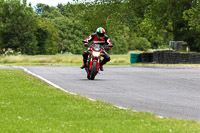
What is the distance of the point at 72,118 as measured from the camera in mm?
9383

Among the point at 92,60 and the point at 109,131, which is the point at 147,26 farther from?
the point at 109,131

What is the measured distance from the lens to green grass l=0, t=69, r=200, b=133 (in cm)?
804

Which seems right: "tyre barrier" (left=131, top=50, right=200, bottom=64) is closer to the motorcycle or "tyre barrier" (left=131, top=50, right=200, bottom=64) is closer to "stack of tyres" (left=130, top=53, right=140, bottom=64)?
"stack of tyres" (left=130, top=53, right=140, bottom=64)

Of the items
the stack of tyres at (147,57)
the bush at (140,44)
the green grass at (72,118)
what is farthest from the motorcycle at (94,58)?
the bush at (140,44)

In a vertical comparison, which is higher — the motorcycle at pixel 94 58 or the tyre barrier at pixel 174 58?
the motorcycle at pixel 94 58

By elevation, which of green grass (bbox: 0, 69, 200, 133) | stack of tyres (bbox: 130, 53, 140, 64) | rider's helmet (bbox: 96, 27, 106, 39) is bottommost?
stack of tyres (bbox: 130, 53, 140, 64)

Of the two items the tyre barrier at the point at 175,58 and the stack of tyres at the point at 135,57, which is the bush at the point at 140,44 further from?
the tyre barrier at the point at 175,58

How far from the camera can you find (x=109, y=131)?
25.8 feet

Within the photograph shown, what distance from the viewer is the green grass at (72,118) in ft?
26.4

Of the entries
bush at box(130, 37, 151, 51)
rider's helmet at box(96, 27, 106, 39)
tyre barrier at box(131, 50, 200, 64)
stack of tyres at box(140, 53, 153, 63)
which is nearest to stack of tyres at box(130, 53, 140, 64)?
stack of tyres at box(140, 53, 153, 63)

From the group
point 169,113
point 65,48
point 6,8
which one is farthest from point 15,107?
point 65,48

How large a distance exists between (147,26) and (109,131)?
123ft

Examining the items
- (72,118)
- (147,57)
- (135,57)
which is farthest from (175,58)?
(72,118)

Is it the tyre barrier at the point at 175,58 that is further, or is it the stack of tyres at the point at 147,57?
the stack of tyres at the point at 147,57
